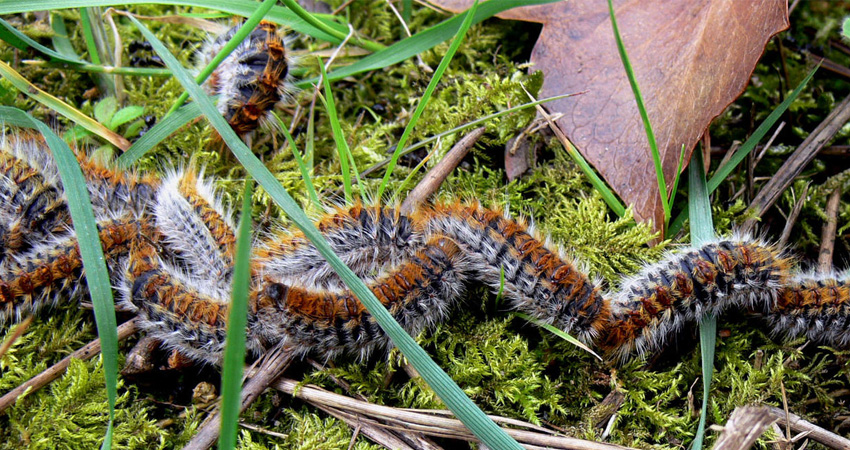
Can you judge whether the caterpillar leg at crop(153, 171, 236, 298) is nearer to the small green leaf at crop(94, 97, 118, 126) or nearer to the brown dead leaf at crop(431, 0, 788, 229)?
the small green leaf at crop(94, 97, 118, 126)

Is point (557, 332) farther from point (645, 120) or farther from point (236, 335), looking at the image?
point (236, 335)

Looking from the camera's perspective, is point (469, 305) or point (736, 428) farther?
point (469, 305)

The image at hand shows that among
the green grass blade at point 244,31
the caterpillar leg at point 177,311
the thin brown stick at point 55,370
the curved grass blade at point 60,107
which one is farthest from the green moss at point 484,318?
the green grass blade at point 244,31

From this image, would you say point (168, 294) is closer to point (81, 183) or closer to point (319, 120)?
point (81, 183)

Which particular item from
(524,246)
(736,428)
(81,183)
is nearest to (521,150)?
(524,246)

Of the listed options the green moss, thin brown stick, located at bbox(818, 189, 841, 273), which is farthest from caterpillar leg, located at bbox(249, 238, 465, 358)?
thin brown stick, located at bbox(818, 189, 841, 273)

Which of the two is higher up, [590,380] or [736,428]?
[590,380]

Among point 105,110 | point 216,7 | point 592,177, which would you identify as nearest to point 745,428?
point 592,177
